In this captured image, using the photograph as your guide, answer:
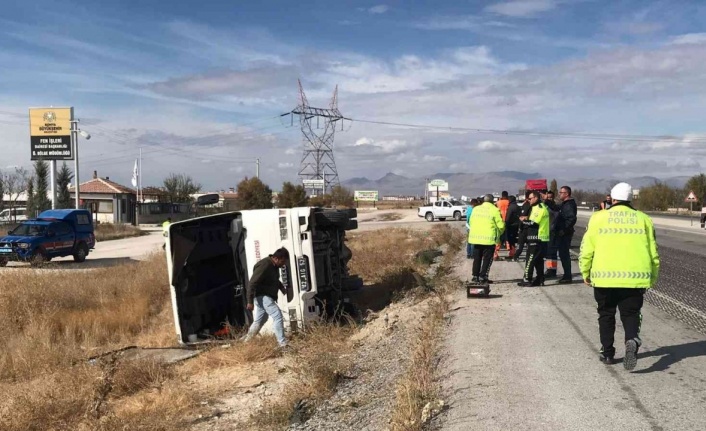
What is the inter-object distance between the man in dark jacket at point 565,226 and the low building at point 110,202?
2080 inches

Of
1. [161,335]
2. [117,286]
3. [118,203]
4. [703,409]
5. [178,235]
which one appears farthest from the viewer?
[118,203]

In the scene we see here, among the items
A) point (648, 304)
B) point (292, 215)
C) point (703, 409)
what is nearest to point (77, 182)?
point (292, 215)

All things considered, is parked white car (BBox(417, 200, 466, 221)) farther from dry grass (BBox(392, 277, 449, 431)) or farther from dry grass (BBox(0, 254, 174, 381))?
dry grass (BBox(392, 277, 449, 431))

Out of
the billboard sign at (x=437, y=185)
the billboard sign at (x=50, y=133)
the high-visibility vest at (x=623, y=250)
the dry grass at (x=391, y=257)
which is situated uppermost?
the billboard sign at (x=50, y=133)

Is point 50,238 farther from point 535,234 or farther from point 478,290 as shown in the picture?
point 535,234

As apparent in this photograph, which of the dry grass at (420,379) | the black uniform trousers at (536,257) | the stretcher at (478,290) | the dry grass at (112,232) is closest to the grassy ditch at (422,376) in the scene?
the dry grass at (420,379)

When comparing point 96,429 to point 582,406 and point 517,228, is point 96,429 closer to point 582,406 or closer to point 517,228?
point 582,406

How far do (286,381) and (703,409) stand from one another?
14.3ft

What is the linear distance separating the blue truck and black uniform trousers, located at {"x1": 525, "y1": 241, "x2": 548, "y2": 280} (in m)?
16.5

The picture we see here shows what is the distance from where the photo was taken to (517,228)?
16.3m

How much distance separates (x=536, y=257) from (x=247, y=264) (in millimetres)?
5197

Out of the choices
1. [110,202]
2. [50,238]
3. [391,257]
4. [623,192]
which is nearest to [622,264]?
[623,192]

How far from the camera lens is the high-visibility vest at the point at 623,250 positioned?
557cm

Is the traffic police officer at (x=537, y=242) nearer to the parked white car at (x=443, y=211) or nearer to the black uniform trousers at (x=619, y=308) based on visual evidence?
the black uniform trousers at (x=619, y=308)
